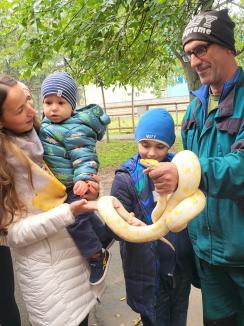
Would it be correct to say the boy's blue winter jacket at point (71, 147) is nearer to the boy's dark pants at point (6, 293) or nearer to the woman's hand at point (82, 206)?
the woman's hand at point (82, 206)

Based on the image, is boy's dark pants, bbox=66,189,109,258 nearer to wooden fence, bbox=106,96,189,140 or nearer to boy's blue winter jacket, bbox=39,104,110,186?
boy's blue winter jacket, bbox=39,104,110,186

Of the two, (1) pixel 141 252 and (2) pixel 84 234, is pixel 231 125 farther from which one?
(2) pixel 84 234

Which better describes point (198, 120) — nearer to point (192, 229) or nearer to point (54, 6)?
point (192, 229)

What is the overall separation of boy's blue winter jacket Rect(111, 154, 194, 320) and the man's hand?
2.08ft

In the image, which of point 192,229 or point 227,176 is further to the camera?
point 192,229

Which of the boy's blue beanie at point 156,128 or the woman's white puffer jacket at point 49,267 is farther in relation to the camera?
the boy's blue beanie at point 156,128

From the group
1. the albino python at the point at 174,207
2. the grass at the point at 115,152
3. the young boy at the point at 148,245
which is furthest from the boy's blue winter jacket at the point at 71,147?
the grass at the point at 115,152

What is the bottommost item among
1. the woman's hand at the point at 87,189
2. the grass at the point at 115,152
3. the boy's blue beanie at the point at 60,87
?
the grass at the point at 115,152

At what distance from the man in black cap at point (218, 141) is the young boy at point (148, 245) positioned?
5.5 inches

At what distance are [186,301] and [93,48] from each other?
2.83 meters

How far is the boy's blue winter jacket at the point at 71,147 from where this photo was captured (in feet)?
6.72

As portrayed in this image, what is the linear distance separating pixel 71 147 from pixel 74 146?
2 cm

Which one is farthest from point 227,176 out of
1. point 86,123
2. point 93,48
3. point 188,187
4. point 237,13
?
point 237,13

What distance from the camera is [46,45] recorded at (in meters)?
4.09
